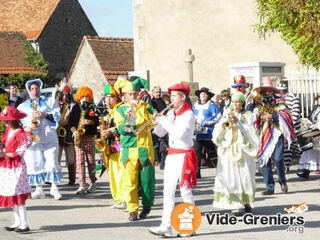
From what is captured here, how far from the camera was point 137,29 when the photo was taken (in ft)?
86.8

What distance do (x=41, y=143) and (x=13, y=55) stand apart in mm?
33949

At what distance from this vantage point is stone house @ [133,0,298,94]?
75.5ft

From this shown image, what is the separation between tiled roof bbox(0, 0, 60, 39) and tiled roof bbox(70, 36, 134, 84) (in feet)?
27.6

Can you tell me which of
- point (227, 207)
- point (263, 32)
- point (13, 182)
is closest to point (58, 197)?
point (13, 182)

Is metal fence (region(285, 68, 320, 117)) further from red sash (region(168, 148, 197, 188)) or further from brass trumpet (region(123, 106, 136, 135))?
red sash (region(168, 148, 197, 188))

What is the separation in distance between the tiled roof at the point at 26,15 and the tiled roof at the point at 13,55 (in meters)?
1.39

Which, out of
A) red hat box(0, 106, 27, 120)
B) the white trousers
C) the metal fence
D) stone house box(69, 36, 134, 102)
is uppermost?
stone house box(69, 36, 134, 102)

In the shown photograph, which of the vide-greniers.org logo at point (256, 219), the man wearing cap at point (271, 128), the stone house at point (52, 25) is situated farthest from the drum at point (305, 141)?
the stone house at point (52, 25)

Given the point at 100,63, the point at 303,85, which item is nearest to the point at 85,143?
the point at 303,85

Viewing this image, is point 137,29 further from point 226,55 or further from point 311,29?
point 311,29

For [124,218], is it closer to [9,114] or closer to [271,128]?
[9,114]

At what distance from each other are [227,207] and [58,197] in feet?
10.9

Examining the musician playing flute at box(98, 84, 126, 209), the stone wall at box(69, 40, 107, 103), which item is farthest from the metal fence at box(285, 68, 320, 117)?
the stone wall at box(69, 40, 107, 103)

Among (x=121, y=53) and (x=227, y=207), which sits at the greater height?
(x=121, y=53)
